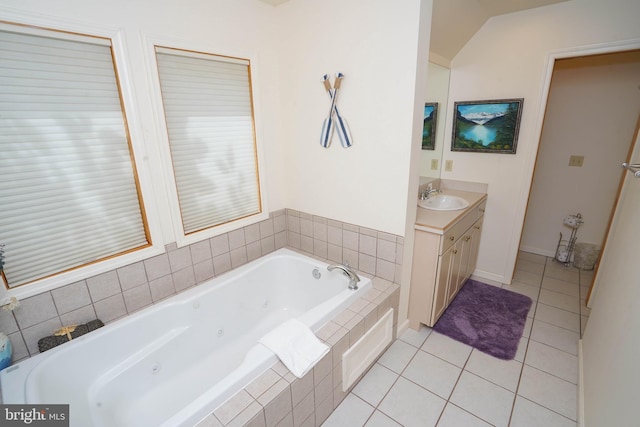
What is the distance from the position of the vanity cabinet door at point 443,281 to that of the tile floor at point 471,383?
0.66 ft

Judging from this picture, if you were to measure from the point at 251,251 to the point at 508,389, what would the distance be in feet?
6.45

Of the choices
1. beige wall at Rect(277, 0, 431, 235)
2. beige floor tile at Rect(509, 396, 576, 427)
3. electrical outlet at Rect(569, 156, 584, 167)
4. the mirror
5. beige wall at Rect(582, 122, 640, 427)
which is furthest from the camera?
electrical outlet at Rect(569, 156, 584, 167)

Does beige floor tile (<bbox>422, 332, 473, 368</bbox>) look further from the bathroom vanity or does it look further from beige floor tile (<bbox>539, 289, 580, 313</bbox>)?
beige floor tile (<bbox>539, 289, 580, 313</bbox>)

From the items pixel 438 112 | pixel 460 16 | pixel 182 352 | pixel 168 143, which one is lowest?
pixel 182 352

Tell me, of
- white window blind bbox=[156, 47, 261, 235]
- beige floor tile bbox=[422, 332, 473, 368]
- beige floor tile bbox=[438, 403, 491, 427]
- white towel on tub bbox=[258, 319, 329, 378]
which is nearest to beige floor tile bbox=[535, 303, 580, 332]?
beige floor tile bbox=[422, 332, 473, 368]

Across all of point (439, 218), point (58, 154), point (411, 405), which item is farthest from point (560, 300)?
point (58, 154)

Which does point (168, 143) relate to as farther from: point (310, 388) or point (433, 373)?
point (433, 373)

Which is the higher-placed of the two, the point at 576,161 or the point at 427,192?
the point at 576,161

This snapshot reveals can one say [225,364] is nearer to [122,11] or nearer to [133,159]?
[133,159]

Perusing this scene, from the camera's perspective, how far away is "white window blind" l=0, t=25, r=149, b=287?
1.28m

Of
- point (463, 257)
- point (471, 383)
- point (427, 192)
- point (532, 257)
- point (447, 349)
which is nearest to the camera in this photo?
point (471, 383)

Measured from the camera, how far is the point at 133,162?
1.64 metres

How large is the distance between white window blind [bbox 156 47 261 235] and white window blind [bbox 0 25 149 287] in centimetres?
30

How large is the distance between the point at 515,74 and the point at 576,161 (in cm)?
133
